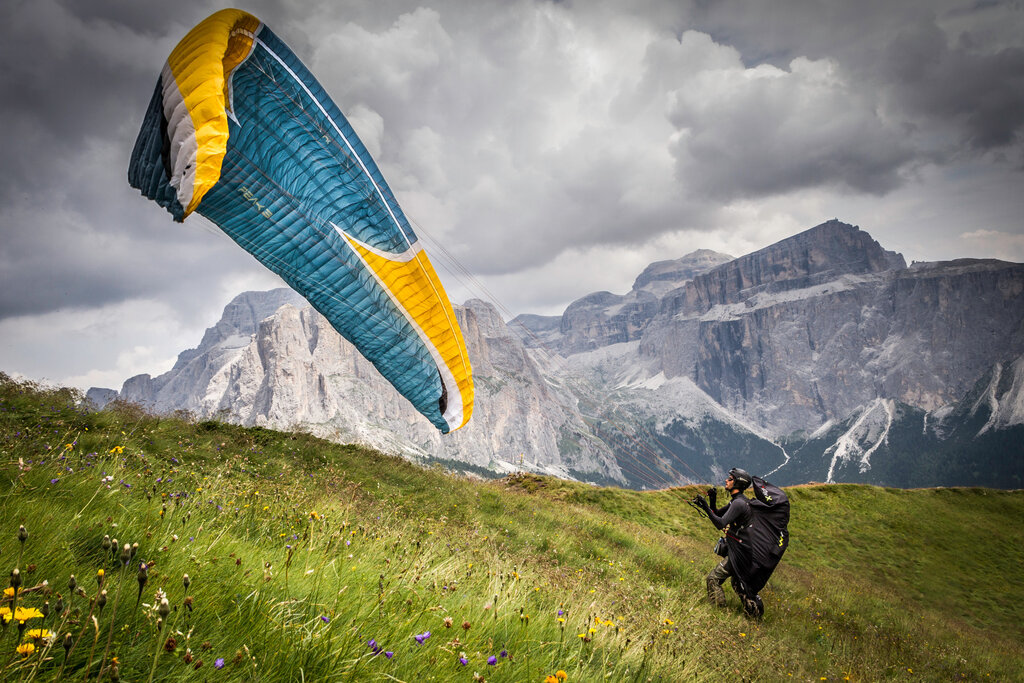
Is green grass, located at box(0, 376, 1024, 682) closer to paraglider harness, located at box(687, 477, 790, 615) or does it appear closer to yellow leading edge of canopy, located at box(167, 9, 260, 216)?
paraglider harness, located at box(687, 477, 790, 615)

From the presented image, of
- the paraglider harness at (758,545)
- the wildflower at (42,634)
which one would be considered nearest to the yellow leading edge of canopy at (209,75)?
the wildflower at (42,634)

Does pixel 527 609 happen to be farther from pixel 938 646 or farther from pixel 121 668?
pixel 938 646

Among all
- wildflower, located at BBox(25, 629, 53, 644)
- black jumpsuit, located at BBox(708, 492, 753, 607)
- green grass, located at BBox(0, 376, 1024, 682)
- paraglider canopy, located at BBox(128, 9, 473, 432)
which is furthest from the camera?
black jumpsuit, located at BBox(708, 492, 753, 607)

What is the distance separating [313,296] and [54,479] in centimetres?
622

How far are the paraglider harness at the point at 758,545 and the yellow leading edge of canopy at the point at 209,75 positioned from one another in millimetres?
7879

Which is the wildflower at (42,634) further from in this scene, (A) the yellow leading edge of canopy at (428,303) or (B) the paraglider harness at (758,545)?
(B) the paraglider harness at (758,545)

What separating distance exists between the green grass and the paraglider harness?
552 mm

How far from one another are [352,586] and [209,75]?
5.89 metres

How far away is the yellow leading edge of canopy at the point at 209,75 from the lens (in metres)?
4.78

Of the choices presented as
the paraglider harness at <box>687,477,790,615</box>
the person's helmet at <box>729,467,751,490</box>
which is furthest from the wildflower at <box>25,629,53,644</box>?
the person's helmet at <box>729,467,751,490</box>

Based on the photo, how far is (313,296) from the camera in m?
8.55

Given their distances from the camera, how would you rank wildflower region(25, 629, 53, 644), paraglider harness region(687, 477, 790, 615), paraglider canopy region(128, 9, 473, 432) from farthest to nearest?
paraglider harness region(687, 477, 790, 615) → paraglider canopy region(128, 9, 473, 432) → wildflower region(25, 629, 53, 644)

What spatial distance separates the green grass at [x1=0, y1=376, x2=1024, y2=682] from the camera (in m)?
1.66

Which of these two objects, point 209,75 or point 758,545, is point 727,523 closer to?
point 758,545
